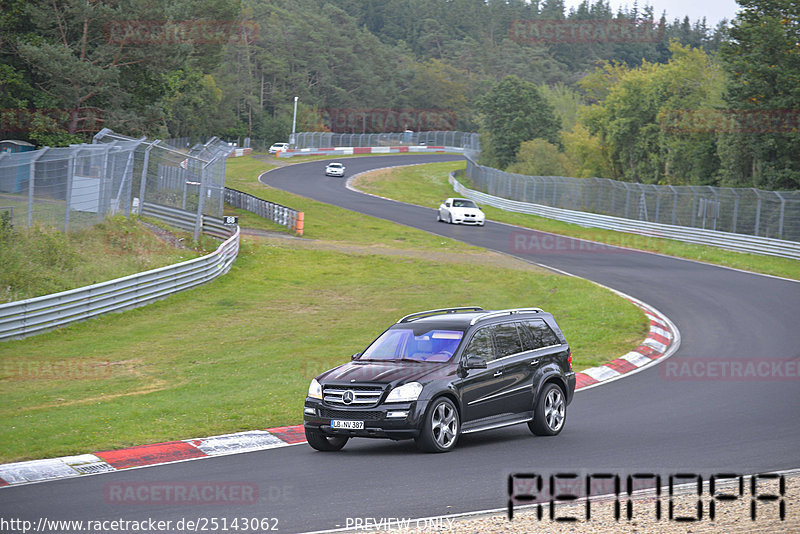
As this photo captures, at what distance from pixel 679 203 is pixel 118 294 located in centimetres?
2848

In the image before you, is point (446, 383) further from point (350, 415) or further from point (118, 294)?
point (118, 294)

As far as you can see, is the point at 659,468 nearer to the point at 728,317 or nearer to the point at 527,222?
the point at 728,317

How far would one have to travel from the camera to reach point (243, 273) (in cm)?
3022

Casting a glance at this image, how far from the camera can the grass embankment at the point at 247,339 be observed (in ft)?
41.5

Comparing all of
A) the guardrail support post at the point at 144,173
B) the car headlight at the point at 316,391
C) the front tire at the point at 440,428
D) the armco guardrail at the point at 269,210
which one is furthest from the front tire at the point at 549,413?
the armco guardrail at the point at 269,210

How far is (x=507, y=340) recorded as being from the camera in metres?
11.7

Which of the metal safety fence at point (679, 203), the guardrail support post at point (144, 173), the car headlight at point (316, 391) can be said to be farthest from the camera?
the metal safety fence at point (679, 203)

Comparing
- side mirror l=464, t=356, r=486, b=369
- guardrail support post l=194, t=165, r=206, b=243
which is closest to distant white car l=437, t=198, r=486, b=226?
guardrail support post l=194, t=165, r=206, b=243

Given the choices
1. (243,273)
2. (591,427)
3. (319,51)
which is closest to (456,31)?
(319,51)

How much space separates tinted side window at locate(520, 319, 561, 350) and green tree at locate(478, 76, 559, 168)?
230ft

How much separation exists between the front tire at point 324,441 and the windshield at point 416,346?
42.4 inches

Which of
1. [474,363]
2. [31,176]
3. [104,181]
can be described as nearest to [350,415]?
[474,363]

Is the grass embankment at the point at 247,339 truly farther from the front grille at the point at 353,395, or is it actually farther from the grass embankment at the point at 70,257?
the front grille at the point at 353,395

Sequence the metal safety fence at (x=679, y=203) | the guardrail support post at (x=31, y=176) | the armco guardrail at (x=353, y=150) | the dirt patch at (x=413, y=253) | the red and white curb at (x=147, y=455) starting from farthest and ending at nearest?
the armco guardrail at (x=353, y=150), the metal safety fence at (x=679, y=203), the dirt patch at (x=413, y=253), the guardrail support post at (x=31, y=176), the red and white curb at (x=147, y=455)
